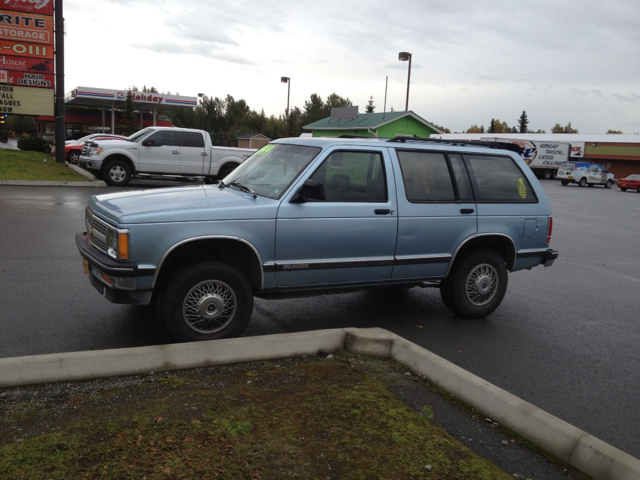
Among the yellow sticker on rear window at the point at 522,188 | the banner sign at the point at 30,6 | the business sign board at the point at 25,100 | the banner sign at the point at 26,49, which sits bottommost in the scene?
the yellow sticker on rear window at the point at 522,188

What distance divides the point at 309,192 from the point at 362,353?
1.46m

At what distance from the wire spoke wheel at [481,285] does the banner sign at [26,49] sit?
22.3m

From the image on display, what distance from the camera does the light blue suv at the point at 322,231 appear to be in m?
4.67

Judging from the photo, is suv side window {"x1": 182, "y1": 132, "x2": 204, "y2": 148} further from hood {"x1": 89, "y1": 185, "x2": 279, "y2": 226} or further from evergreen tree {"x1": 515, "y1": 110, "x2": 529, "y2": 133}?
evergreen tree {"x1": 515, "y1": 110, "x2": 529, "y2": 133}

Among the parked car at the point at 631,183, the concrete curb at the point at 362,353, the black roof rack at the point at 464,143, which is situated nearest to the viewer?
the concrete curb at the point at 362,353

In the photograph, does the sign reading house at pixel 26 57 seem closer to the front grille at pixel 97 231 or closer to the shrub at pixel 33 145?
the shrub at pixel 33 145

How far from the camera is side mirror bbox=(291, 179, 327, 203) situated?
4961mm

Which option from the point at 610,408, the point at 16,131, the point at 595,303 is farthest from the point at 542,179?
the point at 16,131

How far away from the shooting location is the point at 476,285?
6367 millimetres

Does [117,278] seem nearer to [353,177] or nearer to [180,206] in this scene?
[180,206]

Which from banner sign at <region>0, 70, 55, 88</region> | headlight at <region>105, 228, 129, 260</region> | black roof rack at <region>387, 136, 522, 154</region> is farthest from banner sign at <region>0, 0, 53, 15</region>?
headlight at <region>105, 228, 129, 260</region>

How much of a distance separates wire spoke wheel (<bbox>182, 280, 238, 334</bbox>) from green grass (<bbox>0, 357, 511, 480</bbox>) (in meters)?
0.72

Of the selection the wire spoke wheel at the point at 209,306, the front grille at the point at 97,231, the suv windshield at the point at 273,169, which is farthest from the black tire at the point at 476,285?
the front grille at the point at 97,231

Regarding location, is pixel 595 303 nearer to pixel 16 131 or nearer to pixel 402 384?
pixel 402 384
